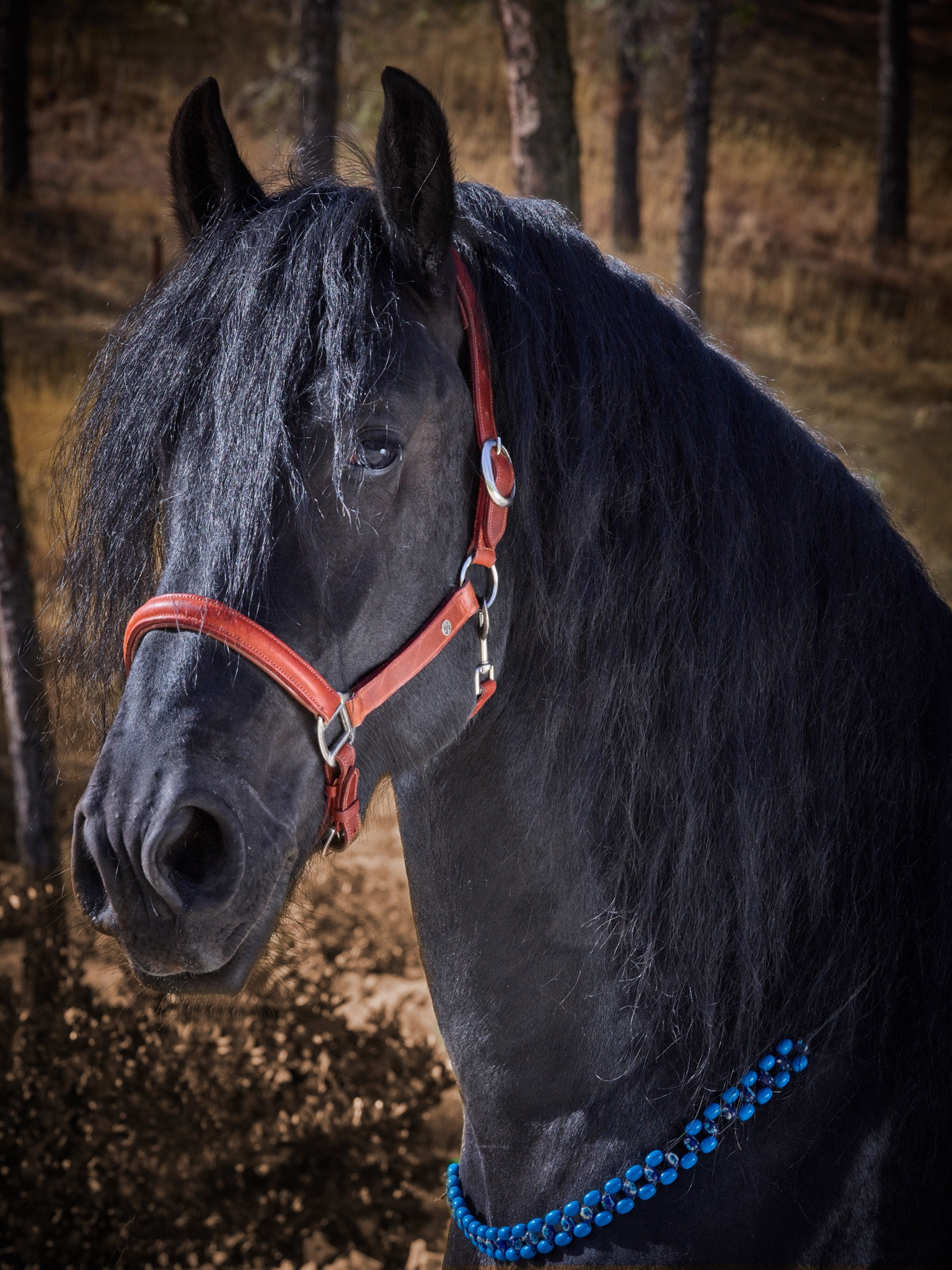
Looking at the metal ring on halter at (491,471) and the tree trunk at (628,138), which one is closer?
the metal ring on halter at (491,471)

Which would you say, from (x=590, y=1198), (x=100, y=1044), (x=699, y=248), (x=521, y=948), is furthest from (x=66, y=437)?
(x=699, y=248)

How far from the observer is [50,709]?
73.2 inches

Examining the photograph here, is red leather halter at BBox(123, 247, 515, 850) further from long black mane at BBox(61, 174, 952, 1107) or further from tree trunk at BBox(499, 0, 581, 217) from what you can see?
tree trunk at BBox(499, 0, 581, 217)

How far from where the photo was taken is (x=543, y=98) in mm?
4223

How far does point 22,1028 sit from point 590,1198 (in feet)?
9.39

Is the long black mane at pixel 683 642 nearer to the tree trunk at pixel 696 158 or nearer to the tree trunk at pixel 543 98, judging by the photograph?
the tree trunk at pixel 543 98

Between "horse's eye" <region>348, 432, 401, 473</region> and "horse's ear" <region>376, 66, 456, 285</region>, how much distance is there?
28 cm

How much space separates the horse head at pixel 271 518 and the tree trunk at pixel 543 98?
3149 mm

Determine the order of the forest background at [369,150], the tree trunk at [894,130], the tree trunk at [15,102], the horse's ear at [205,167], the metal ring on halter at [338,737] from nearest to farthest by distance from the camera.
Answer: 1. the metal ring on halter at [338,737]
2. the horse's ear at [205,167]
3. the forest background at [369,150]
4. the tree trunk at [15,102]
5. the tree trunk at [894,130]

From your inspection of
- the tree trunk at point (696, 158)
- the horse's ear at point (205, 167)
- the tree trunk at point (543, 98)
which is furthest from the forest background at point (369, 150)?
the horse's ear at point (205, 167)

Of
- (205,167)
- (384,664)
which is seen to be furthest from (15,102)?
(384,664)

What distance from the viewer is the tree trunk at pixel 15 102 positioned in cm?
582

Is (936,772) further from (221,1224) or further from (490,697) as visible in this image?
(221,1224)

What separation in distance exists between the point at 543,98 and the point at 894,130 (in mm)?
3120
